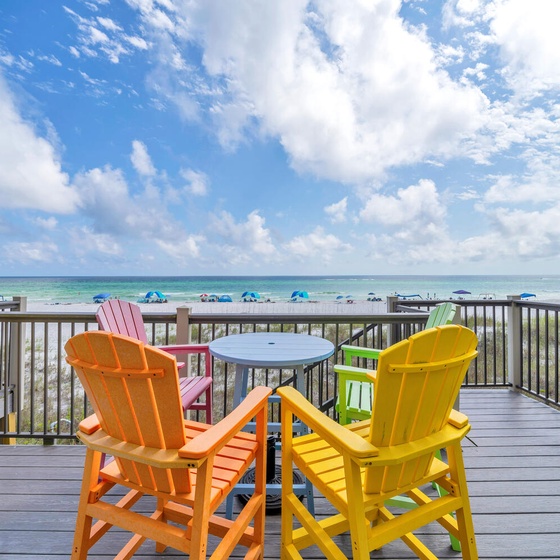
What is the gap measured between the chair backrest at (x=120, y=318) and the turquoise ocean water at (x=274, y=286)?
2105 cm

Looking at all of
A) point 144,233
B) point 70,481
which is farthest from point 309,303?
point 70,481

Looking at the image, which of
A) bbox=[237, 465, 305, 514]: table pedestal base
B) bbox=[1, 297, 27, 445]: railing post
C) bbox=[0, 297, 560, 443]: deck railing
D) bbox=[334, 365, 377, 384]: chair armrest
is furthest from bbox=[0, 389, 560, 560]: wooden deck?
bbox=[1, 297, 27, 445]: railing post

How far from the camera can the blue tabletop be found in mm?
1742

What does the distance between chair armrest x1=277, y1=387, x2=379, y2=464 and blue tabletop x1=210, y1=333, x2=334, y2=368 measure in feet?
1.08

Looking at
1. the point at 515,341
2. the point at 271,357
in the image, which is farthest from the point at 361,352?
the point at 515,341

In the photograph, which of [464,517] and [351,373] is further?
[351,373]

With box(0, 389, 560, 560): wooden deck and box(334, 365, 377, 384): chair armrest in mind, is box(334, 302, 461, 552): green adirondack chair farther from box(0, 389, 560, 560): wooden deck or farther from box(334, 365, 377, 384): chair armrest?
box(0, 389, 560, 560): wooden deck

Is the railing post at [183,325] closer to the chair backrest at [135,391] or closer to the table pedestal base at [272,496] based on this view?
the table pedestal base at [272,496]

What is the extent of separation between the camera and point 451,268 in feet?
109

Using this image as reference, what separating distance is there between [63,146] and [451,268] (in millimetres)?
36972

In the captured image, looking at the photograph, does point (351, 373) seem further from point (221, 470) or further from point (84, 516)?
point (84, 516)

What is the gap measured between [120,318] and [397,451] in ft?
6.24

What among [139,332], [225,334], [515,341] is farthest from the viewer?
[515,341]

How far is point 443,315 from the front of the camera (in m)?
2.19
